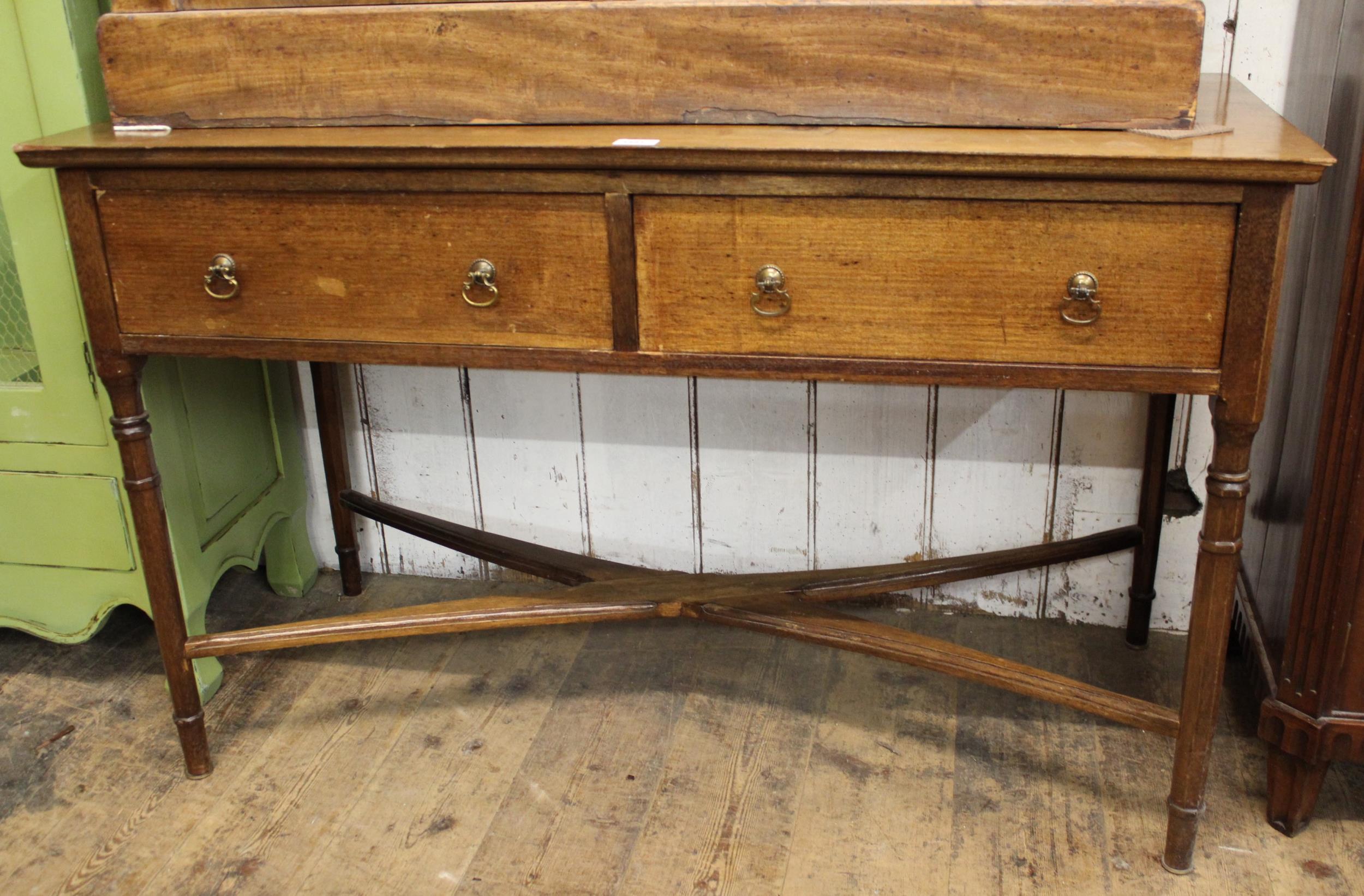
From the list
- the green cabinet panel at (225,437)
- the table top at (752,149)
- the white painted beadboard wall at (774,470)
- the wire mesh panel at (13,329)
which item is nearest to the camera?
the table top at (752,149)

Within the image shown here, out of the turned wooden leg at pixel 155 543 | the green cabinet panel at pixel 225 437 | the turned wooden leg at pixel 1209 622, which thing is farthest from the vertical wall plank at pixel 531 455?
the turned wooden leg at pixel 1209 622

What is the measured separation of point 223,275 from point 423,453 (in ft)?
2.85

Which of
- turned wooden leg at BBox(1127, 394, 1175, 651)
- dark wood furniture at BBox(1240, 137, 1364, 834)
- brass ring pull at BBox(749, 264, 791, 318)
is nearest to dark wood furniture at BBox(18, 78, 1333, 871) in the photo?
brass ring pull at BBox(749, 264, 791, 318)

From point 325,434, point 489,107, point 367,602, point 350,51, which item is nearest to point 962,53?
point 489,107

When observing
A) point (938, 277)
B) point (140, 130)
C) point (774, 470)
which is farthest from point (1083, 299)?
point (140, 130)

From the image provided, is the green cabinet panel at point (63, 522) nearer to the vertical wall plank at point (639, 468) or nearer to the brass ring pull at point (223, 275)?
the brass ring pull at point (223, 275)

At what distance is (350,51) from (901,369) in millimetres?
824

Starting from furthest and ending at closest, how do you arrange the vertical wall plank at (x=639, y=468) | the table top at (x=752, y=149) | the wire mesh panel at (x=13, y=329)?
the vertical wall plank at (x=639, y=468) < the wire mesh panel at (x=13, y=329) < the table top at (x=752, y=149)

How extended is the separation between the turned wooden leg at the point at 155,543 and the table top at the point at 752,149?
0.98 ft

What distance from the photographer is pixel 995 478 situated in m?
2.12

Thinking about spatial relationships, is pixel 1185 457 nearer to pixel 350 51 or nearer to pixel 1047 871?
pixel 1047 871

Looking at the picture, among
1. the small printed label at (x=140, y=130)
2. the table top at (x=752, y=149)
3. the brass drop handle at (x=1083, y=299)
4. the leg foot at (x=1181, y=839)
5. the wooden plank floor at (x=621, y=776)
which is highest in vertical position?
the small printed label at (x=140, y=130)

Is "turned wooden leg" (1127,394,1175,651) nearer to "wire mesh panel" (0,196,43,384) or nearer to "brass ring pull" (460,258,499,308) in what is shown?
"brass ring pull" (460,258,499,308)

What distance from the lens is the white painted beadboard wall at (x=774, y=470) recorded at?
6.83 ft
